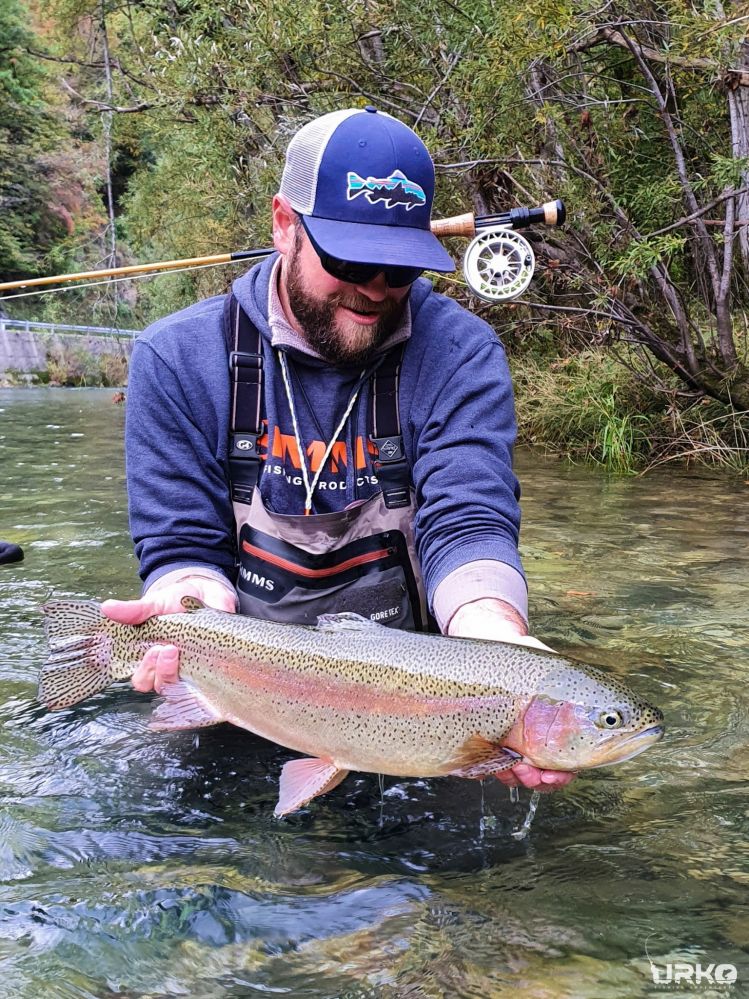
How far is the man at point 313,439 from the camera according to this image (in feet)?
9.75

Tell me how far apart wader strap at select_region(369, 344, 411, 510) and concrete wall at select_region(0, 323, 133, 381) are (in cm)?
2371

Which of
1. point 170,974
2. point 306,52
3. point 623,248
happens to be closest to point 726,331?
point 623,248

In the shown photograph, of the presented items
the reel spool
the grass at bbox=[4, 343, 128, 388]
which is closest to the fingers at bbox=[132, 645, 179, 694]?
the reel spool

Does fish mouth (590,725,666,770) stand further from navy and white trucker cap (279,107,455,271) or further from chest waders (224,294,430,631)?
navy and white trucker cap (279,107,455,271)

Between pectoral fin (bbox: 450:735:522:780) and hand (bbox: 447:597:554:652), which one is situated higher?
hand (bbox: 447:597:554:652)

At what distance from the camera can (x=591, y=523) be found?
6496mm

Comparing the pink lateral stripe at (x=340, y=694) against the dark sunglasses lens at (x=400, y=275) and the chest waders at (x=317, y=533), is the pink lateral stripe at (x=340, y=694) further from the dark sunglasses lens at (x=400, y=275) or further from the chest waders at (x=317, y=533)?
the dark sunglasses lens at (x=400, y=275)

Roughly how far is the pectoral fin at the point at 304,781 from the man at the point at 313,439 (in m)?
0.63

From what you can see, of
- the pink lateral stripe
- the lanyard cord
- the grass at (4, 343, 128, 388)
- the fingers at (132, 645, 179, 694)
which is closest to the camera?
the pink lateral stripe

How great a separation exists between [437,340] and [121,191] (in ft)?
141

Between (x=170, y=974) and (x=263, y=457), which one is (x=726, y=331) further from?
(x=170, y=974)

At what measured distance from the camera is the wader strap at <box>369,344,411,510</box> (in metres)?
3.14

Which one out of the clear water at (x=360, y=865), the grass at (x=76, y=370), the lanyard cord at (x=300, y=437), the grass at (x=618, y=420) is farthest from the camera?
the grass at (x=76, y=370)

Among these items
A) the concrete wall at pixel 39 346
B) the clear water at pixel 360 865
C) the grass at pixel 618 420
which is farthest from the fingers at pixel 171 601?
the concrete wall at pixel 39 346
